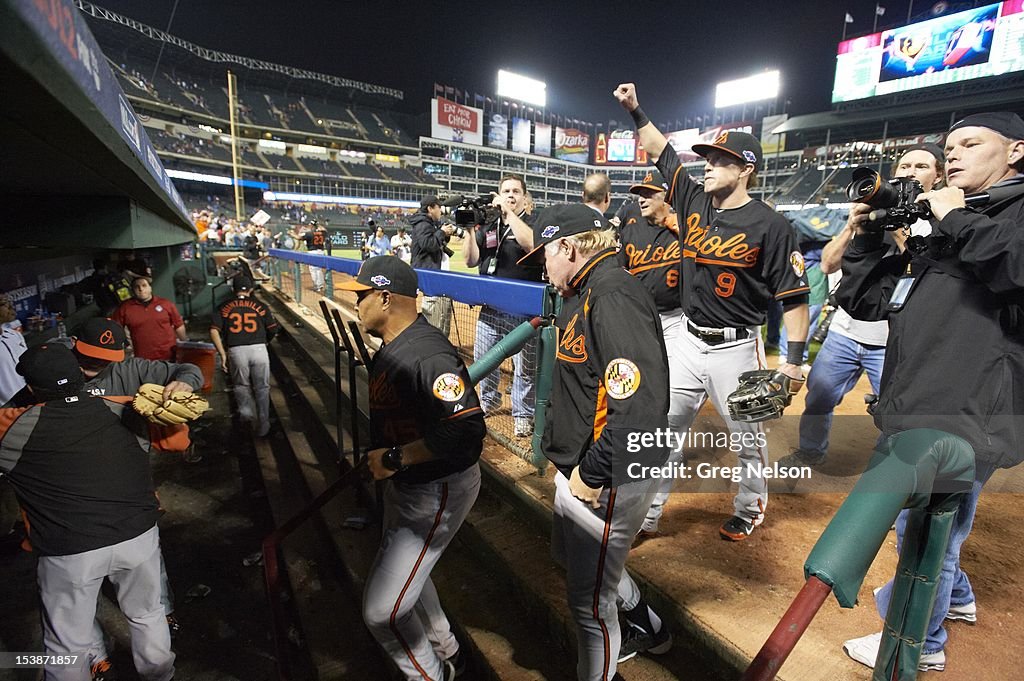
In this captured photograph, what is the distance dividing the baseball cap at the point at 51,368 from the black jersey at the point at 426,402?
142 cm

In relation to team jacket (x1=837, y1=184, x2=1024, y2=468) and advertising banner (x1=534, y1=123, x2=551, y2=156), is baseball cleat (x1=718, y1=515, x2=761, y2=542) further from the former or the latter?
advertising banner (x1=534, y1=123, x2=551, y2=156)

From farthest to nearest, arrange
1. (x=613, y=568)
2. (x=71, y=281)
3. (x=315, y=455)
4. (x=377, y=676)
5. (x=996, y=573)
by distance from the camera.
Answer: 1. (x=71, y=281)
2. (x=315, y=455)
3. (x=377, y=676)
4. (x=996, y=573)
5. (x=613, y=568)

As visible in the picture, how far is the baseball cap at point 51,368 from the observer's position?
223 centimetres

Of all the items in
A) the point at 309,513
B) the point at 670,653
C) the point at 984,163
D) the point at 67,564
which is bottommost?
the point at 670,653

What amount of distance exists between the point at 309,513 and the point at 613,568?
1.40 m

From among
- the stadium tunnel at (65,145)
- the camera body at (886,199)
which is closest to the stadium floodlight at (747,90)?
the stadium tunnel at (65,145)

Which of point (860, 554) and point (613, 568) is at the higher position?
point (860, 554)

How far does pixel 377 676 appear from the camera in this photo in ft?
8.94

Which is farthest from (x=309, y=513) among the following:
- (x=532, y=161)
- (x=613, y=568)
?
(x=532, y=161)

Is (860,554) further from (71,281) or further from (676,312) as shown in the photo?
(71,281)

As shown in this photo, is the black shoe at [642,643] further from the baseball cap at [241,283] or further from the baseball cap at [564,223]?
the baseball cap at [241,283]

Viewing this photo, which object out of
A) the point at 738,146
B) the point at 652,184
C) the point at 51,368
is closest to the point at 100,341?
the point at 51,368

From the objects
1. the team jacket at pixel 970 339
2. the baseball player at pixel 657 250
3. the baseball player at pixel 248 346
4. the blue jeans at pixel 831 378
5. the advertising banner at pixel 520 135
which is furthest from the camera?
the advertising banner at pixel 520 135

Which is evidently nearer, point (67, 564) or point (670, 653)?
point (670, 653)
